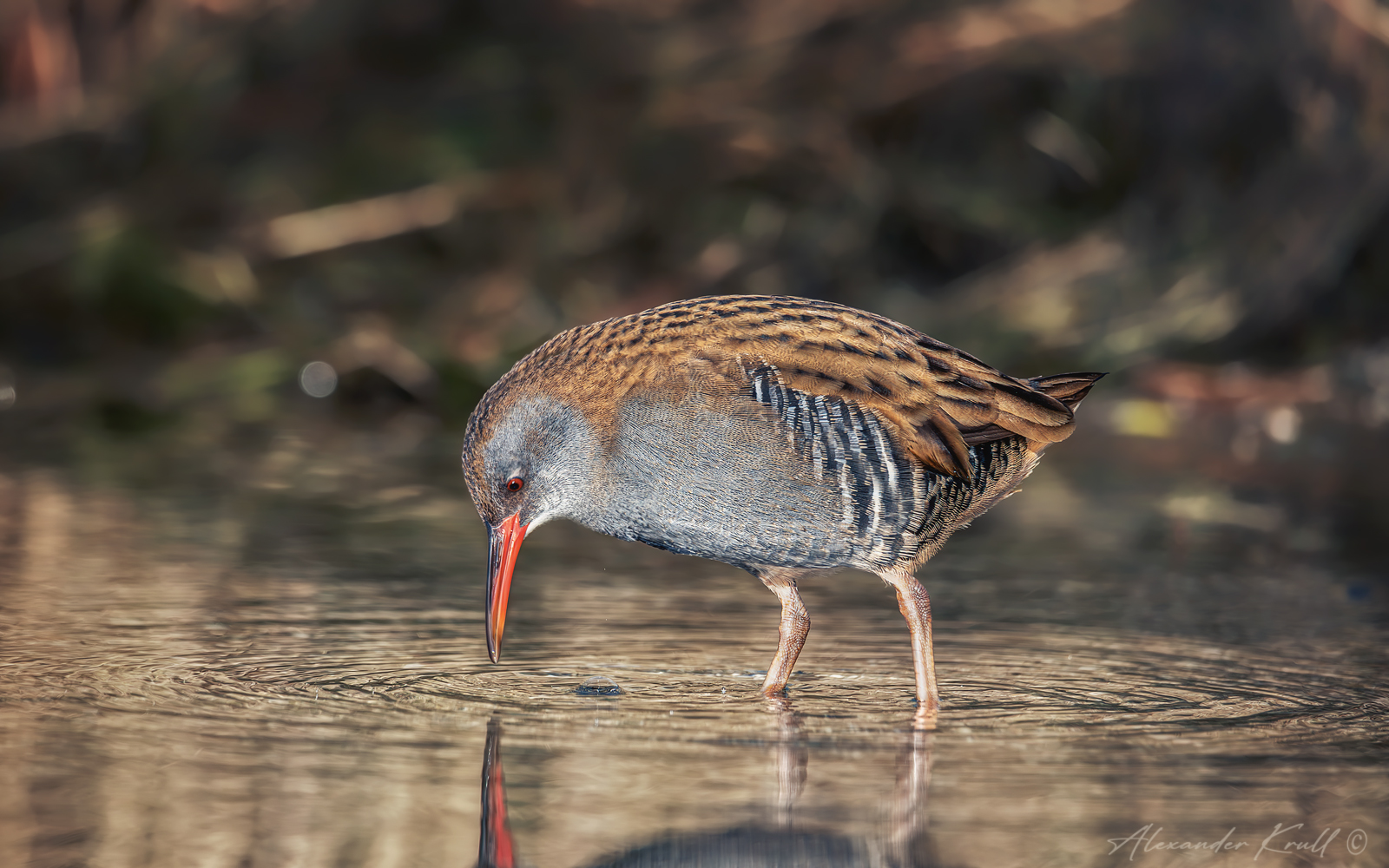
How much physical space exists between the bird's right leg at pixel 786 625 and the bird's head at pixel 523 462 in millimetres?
652

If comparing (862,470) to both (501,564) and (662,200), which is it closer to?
(501,564)

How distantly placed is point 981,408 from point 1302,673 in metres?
A: 1.22

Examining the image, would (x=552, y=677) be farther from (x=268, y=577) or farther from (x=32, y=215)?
(x=32, y=215)

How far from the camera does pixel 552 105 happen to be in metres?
15.1

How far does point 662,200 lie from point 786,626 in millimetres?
8372

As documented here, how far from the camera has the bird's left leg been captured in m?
5.49

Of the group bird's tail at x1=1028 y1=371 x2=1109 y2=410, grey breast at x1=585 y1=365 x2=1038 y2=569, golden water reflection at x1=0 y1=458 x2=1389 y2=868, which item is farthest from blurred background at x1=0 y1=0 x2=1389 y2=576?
grey breast at x1=585 y1=365 x2=1038 y2=569

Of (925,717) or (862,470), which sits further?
(862,470)

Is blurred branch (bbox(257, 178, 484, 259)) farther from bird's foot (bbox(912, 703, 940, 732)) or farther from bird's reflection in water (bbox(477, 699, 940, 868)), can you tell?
bird's reflection in water (bbox(477, 699, 940, 868))

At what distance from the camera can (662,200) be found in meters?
14.2

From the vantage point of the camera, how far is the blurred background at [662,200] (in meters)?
12.1

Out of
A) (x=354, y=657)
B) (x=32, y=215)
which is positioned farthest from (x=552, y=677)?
(x=32, y=215)
